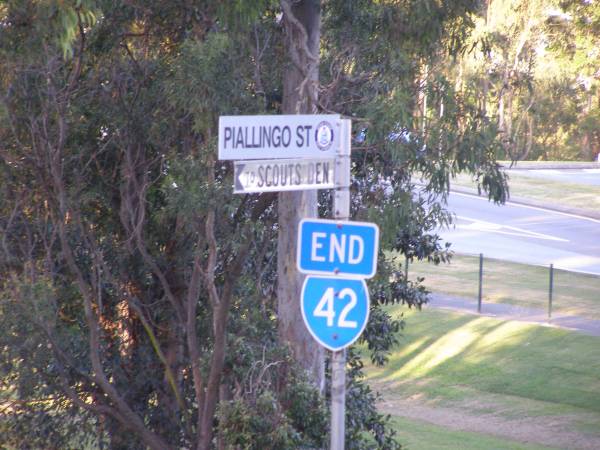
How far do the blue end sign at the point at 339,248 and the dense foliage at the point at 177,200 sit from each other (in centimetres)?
281

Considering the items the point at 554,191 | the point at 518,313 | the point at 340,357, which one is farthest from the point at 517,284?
the point at 340,357

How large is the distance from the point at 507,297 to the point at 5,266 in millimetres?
17593

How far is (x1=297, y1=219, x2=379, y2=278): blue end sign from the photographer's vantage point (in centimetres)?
541

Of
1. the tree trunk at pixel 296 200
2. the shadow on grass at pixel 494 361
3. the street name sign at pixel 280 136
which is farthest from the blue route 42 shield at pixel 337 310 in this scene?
the shadow on grass at pixel 494 361

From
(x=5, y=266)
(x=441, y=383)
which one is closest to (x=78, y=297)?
(x=5, y=266)

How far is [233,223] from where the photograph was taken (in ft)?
30.9

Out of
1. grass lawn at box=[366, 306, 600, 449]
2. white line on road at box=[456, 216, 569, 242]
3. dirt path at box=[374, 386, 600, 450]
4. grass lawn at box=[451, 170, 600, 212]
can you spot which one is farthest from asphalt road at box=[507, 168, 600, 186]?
dirt path at box=[374, 386, 600, 450]

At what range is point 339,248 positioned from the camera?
543cm

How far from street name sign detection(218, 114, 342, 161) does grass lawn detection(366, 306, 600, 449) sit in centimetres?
1250

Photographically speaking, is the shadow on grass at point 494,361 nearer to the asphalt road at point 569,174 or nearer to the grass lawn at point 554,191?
the grass lawn at point 554,191

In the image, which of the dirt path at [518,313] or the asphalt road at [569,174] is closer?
the dirt path at [518,313]

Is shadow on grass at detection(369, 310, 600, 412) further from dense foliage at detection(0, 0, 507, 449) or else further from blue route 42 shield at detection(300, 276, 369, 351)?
blue route 42 shield at detection(300, 276, 369, 351)

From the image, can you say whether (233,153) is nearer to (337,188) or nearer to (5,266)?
(337,188)

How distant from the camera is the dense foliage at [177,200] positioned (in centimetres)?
868
